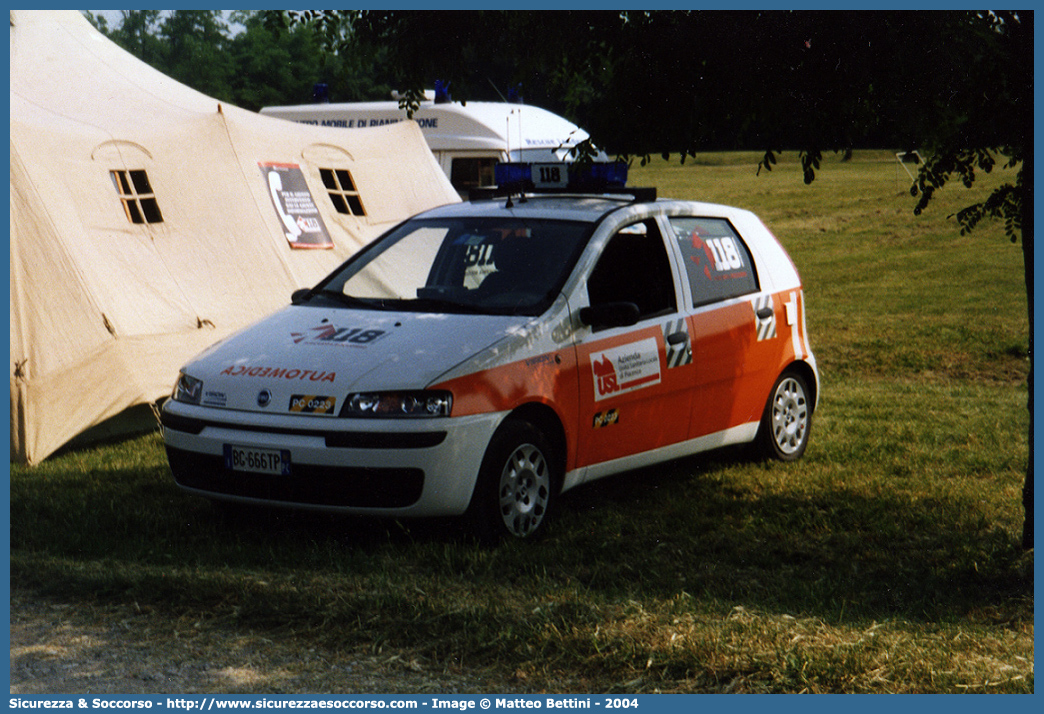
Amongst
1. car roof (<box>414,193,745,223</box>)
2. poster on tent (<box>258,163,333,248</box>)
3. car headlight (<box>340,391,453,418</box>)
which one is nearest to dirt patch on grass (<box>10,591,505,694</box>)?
car headlight (<box>340,391,453,418</box>)

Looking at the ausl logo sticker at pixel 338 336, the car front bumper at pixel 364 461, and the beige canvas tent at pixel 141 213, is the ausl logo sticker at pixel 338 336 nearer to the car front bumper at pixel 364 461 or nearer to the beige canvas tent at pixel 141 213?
the car front bumper at pixel 364 461

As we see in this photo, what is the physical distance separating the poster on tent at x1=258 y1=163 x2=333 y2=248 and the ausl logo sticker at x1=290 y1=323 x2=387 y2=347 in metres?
4.36

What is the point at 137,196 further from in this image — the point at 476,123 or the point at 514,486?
the point at 476,123

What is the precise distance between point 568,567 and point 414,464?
86 centimetres

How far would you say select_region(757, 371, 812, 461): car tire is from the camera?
7527mm

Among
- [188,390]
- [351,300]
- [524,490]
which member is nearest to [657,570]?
[524,490]

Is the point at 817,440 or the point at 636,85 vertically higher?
the point at 636,85

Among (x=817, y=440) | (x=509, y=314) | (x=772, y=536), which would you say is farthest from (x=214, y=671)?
(x=817, y=440)

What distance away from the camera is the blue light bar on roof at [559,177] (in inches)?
282

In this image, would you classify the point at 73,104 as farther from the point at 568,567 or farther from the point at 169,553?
the point at 568,567

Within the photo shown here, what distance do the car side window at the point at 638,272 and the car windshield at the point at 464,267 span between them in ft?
0.68

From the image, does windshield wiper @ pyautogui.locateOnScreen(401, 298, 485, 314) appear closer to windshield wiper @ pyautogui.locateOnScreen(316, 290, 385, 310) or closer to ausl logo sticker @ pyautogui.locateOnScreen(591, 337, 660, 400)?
windshield wiper @ pyautogui.locateOnScreen(316, 290, 385, 310)
